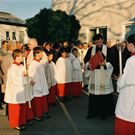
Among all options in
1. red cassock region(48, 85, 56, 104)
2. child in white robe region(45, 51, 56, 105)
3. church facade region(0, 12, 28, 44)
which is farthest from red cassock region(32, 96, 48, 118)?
church facade region(0, 12, 28, 44)

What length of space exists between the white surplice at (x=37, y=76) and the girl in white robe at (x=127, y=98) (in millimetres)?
3419

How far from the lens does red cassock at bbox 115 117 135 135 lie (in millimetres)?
5434

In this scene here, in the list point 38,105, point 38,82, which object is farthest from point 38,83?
point 38,105

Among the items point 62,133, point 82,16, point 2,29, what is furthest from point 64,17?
point 2,29

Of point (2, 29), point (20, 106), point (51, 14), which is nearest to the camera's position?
point (20, 106)

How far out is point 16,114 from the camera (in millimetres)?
8102

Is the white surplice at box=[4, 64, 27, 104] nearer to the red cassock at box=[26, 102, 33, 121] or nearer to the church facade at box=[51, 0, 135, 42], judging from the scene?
the red cassock at box=[26, 102, 33, 121]

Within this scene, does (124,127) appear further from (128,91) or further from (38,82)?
(38,82)

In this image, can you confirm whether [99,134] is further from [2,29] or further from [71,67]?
[2,29]

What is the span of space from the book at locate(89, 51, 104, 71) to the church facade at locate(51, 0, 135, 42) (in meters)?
10.9

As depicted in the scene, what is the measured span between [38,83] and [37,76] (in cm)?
16

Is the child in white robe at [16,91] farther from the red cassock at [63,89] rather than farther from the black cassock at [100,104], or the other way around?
the red cassock at [63,89]

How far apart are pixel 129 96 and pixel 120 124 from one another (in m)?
0.44

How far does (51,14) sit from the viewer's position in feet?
59.6
